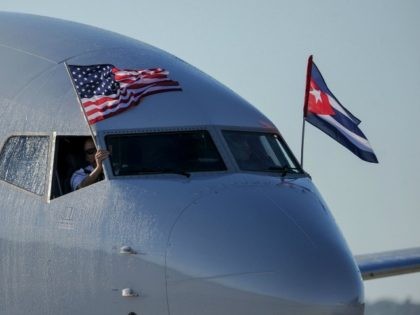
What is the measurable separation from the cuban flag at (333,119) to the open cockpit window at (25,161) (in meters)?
5.96

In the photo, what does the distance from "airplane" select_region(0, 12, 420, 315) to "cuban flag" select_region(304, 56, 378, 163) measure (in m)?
3.18

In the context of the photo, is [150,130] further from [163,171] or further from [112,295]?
[112,295]

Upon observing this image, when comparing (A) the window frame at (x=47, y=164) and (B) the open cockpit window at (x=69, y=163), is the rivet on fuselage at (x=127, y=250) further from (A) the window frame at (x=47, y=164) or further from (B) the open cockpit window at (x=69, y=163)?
(A) the window frame at (x=47, y=164)

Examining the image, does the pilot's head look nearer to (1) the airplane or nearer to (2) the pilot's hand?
(1) the airplane

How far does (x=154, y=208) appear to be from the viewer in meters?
16.0

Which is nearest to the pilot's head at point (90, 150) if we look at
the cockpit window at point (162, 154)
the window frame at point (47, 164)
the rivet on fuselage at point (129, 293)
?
the cockpit window at point (162, 154)

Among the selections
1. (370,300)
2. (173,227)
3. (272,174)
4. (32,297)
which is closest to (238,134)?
(272,174)

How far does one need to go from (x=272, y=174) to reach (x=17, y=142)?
3478mm

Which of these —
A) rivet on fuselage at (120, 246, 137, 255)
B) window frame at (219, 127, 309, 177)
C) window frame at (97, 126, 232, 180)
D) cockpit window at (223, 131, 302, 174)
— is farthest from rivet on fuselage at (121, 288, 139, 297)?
cockpit window at (223, 131, 302, 174)

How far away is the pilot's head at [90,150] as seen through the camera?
1702 centimetres

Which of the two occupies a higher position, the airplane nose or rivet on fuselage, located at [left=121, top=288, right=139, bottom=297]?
the airplane nose

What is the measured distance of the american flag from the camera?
1717 cm

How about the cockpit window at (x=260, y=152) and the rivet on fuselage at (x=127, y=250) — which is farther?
the cockpit window at (x=260, y=152)

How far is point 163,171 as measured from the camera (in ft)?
55.1
